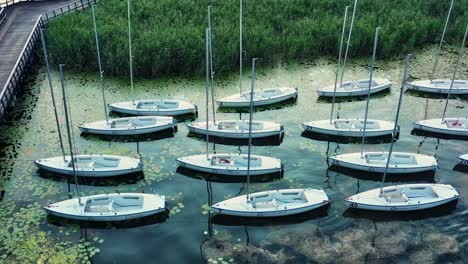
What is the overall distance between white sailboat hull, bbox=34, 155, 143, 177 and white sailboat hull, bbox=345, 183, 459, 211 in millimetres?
16553

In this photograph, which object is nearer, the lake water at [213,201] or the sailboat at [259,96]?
the lake water at [213,201]

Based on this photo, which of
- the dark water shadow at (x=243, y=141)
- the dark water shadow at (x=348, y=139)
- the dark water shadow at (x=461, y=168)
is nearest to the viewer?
the dark water shadow at (x=461, y=168)

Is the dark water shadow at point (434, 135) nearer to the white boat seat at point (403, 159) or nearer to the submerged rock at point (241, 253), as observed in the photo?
the white boat seat at point (403, 159)

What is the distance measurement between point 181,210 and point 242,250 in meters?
5.74

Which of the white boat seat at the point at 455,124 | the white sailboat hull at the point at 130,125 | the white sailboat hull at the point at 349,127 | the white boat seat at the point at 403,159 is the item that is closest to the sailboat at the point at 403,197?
the white boat seat at the point at 403,159

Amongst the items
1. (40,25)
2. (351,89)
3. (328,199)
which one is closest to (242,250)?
(328,199)

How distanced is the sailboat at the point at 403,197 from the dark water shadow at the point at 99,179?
1620 centimetres

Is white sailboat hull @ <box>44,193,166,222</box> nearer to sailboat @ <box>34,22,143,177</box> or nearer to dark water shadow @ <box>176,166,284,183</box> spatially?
sailboat @ <box>34,22,143,177</box>

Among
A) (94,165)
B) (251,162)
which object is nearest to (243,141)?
(251,162)

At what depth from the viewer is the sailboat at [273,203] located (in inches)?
1227

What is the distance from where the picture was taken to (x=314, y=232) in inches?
1206

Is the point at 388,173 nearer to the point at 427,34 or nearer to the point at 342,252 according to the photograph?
the point at 342,252

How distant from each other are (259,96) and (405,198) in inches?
775

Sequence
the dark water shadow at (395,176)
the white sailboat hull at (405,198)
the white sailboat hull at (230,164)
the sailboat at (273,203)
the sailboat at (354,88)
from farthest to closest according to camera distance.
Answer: the sailboat at (354,88), the dark water shadow at (395,176), the white sailboat hull at (230,164), the white sailboat hull at (405,198), the sailboat at (273,203)
